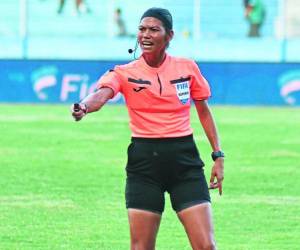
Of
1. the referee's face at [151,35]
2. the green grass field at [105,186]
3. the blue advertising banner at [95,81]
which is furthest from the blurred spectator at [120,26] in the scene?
the referee's face at [151,35]

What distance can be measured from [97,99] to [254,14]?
27502mm

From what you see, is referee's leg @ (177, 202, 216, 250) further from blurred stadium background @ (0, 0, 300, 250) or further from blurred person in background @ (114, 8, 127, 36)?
blurred person in background @ (114, 8, 127, 36)

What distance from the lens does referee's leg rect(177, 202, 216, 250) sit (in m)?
7.43

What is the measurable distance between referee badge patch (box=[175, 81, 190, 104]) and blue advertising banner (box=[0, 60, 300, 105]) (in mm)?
22089

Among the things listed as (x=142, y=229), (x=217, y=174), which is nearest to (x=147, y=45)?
(x=217, y=174)

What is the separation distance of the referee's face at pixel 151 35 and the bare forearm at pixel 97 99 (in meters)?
0.40

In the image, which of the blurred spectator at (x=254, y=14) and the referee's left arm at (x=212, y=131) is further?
the blurred spectator at (x=254, y=14)

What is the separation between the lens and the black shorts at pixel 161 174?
759cm

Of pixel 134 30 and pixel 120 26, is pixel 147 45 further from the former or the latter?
pixel 134 30

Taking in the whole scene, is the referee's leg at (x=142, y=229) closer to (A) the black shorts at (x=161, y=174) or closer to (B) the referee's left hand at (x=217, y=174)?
(A) the black shorts at (x=161, y=174)

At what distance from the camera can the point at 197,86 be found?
781 centimetres

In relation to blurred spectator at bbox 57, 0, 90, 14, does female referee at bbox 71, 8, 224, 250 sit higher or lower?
higher

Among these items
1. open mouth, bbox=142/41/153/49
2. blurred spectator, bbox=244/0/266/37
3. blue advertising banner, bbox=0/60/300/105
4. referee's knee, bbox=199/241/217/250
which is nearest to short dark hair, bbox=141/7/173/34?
open mouth, bbox=142/41/153/49

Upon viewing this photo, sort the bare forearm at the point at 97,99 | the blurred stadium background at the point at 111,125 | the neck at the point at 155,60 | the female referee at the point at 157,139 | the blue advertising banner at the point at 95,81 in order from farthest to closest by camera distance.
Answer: the blue advertising banner at the point at 95,81, the blurred stadium background at the point at 111,125, the neck at the point at 155,60, the female referee at the point at 157,139, the bare forearm at the point at 97,99
